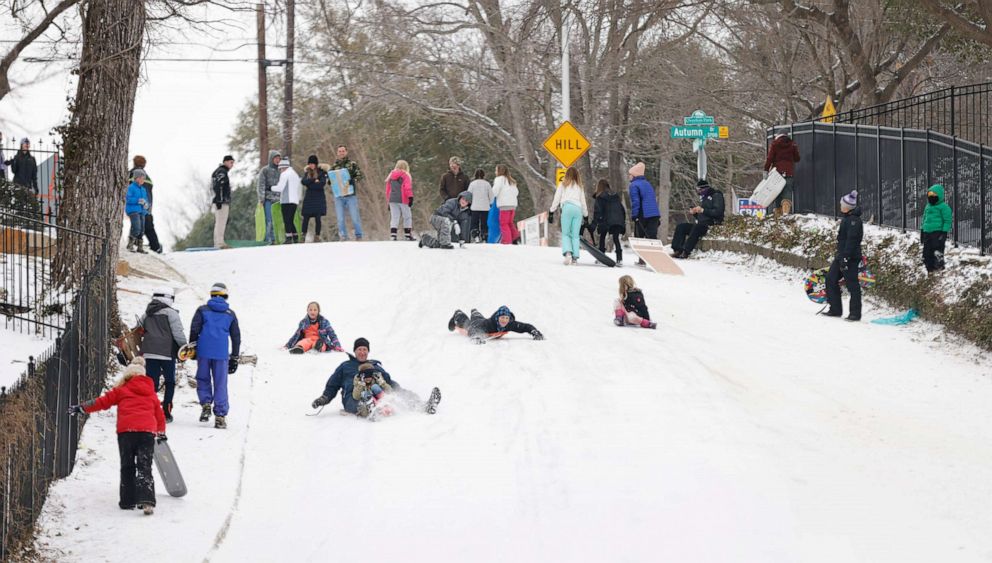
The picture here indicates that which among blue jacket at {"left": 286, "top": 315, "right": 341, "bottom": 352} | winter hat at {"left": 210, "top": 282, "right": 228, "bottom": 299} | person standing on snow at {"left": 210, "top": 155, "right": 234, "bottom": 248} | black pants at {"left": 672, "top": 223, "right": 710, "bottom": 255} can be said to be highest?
person standing on snow at {"left": 210, "top": 155, "right": 234, "bottom": 248}

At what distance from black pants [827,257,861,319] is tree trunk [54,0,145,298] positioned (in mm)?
10390

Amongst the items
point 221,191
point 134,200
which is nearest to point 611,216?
point 221,191

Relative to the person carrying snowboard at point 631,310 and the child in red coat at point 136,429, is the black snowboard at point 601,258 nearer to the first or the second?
the person carrying snowboard at point 631,310

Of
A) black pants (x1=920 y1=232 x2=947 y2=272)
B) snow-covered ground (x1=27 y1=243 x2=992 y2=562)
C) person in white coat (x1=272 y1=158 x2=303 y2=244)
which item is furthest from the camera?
person in white coat (x1=272 y1=158 x2=303 y2=244)

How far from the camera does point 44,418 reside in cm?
1037

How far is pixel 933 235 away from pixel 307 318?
909 cm

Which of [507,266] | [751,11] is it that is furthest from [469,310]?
[751,11]

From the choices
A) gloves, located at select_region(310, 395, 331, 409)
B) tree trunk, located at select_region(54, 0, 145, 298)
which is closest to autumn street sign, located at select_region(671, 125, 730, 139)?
tree trunk, located at select_region(54, 0, 145, 298)

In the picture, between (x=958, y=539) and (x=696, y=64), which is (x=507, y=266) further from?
(x=696, y=64)

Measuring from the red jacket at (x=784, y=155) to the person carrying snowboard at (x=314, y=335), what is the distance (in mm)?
12168

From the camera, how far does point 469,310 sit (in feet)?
65.6

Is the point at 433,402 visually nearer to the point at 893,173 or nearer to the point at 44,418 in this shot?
the point at 44,418

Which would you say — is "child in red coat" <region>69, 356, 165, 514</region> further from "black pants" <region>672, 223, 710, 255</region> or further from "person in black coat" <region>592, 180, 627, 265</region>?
"black pants" <region>672, 223, 710, 255</region>

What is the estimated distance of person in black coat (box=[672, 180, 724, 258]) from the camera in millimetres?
26609
